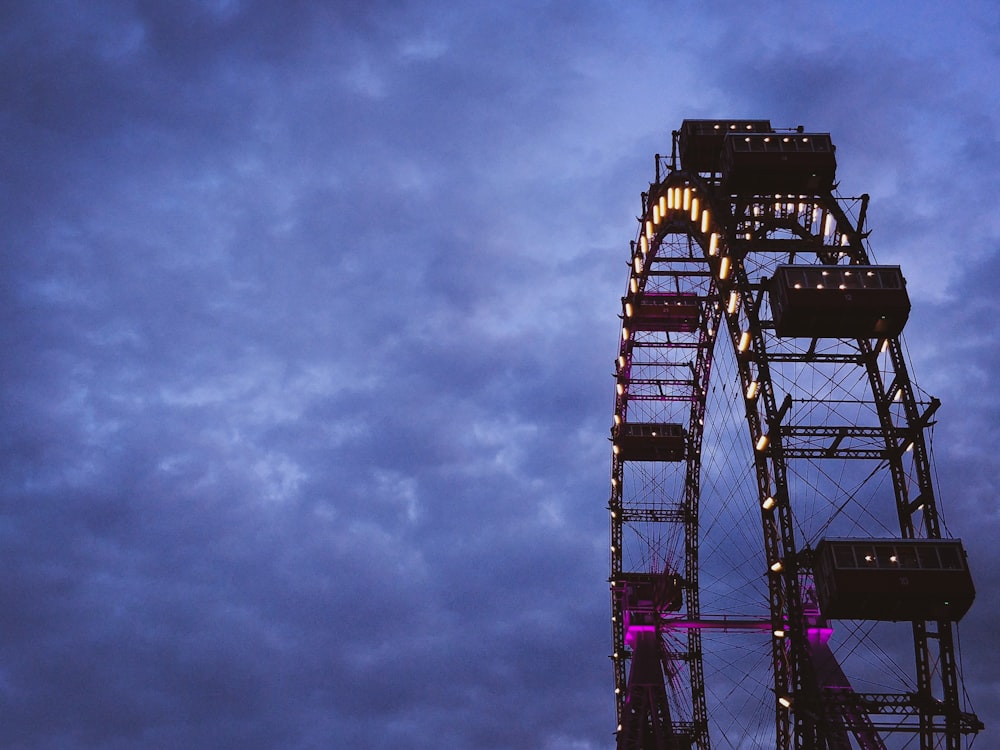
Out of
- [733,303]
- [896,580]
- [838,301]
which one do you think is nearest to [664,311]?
[733,303]

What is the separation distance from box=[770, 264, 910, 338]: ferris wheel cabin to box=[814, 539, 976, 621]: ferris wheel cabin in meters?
8.06

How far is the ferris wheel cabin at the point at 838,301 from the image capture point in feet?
108

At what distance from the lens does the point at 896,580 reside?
28984mm

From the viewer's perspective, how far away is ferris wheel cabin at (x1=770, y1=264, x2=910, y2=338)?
32.8 m

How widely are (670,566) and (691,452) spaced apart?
26.0 feet

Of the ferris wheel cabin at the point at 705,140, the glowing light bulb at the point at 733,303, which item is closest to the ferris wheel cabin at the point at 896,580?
the glowing light bulb at the point at 733,303

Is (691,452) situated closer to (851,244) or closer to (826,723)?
(851,244)

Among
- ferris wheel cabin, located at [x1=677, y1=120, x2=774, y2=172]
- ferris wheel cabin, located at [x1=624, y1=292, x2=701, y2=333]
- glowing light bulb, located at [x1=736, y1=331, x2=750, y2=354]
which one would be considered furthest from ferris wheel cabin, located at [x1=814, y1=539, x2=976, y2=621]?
ferris wheel cabin, located at [x1=624, y1=292, x2=701, y2=333]

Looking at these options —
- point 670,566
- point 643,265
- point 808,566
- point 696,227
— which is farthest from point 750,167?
point 670,566

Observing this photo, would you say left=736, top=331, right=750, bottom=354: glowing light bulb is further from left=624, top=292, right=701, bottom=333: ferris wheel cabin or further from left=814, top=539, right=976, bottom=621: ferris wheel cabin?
left=624, top=292, right=701, bottom=333: ferris wheel cabin

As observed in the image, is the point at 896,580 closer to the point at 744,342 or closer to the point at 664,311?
the point at 744,342

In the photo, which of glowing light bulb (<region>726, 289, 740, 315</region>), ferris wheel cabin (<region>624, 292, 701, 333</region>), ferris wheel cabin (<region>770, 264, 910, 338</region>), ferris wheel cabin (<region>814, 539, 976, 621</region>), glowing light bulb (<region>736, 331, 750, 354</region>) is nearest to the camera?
ferris wheel cabin (<region>814, 539, 976, 621</region>)

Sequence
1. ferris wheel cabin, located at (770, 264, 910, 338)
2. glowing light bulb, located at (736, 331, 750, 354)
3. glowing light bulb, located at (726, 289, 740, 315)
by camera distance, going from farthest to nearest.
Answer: glowing light bulb, located at (726, 289, 740, 315)
glowing light bulb, located at (736, 331, 750, 354)
ferris wheel cabin, located at (770, 264, 910, 338)

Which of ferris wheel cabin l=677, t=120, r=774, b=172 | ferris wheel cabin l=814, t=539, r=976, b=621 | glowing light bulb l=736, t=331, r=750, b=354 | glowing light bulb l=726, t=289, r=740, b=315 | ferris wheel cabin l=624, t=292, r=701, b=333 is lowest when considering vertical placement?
ferris wheel cabin l=814, t=539, r=976, b=621
